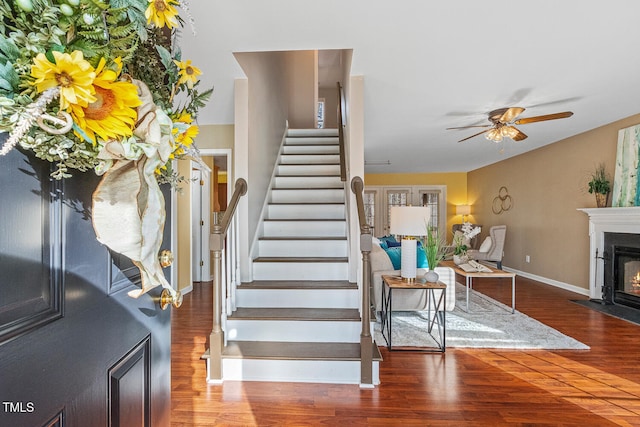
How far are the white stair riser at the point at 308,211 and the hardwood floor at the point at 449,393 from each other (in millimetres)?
1636

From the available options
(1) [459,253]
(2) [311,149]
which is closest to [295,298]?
(2) [311,149]

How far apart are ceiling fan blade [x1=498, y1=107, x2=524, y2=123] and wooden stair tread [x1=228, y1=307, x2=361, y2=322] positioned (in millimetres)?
2776

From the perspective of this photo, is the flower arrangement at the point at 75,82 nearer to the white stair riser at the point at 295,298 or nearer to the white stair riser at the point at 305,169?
the white stair riser at the point at 295,298

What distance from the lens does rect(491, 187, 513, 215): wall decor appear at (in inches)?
269

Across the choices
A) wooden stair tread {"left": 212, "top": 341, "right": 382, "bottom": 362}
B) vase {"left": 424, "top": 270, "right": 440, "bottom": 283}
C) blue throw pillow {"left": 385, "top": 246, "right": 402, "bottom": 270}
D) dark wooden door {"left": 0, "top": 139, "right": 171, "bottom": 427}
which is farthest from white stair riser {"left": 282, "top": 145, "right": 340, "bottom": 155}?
dark wooden door {"left": 0, "top": 139, "right": 171, "bottom": 427}

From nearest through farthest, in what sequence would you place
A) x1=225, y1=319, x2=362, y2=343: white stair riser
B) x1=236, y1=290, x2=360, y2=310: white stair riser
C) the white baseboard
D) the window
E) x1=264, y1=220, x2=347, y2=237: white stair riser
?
x1=225, y1=319, x2=362, y2=343: white stair riser < x1=236, y1=290, x2=360, y2=310: white stair riser < x1=264, y1=220, x2=347, y2=237: white stair riser < the white baseboard < the window

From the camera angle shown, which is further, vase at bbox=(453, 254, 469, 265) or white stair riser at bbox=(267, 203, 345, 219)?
vase at bbox=(453, 254, 469, 265)

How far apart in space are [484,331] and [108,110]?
367cm

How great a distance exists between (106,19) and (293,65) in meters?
5.99

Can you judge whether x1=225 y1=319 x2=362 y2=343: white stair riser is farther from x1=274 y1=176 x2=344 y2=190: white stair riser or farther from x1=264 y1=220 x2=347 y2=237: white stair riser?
x1=274 y1=176 x2=344 y2=190: white stair riser

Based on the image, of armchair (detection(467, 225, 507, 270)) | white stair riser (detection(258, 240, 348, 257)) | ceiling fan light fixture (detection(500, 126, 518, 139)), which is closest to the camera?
white stair riser (detection(258, 240, 348, 257))

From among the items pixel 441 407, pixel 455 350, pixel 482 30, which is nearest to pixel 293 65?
pixel 482 30

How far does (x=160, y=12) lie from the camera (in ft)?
1.85

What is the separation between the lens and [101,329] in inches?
25.2
